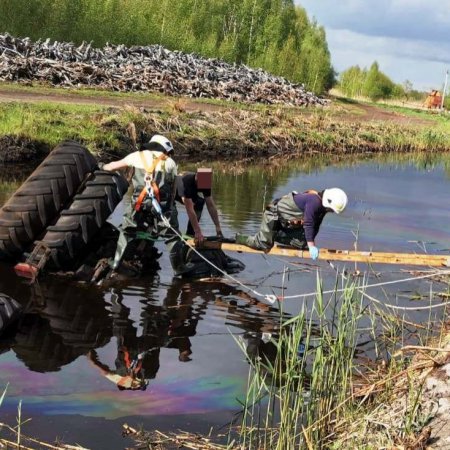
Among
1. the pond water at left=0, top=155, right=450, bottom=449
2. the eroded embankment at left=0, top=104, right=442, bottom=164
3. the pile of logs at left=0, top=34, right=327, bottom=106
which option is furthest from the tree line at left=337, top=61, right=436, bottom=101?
the pond water at left=0, top=155, right=450, bottom=449

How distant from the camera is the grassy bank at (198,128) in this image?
16844 mm

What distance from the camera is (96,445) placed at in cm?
443

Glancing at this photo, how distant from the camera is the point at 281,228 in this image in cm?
832

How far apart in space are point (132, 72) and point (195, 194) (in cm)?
2199

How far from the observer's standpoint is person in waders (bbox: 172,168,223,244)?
827 cm

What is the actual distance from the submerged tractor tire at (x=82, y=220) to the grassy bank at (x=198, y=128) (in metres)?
8.36

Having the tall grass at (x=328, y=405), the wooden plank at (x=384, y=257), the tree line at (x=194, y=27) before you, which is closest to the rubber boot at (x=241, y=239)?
the wooden plank at (x=384, y=257)

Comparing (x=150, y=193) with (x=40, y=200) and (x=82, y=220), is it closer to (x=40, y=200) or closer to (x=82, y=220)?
(x=82, y=220)

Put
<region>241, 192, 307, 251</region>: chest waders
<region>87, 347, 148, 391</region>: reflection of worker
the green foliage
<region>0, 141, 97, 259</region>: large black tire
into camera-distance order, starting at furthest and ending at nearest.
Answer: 1. the green foliage
2. <region>241, 192, 307, 251</region>: chest waders
3. <region>0, 141, 97, 259</region>: large black tire
4. <region>87, 347, 148, 391</region>: reflection of worker

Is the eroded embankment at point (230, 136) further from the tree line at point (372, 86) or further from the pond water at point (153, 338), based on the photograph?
the tree line at point (372, 86)

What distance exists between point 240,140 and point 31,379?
17892 millimetres

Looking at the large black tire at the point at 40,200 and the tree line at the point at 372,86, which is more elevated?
the tree line at the point at 372,86

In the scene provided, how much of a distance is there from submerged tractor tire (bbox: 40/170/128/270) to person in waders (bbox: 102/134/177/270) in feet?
0.73

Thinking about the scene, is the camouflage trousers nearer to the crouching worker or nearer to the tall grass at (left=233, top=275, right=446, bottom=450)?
the crouching worker
